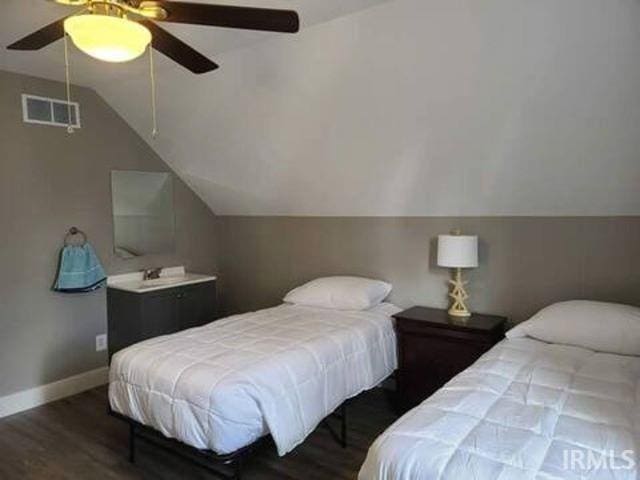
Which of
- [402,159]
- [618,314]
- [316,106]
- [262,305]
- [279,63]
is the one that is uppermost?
[279,63]

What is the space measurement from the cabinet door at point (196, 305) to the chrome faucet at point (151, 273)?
384 millimetres

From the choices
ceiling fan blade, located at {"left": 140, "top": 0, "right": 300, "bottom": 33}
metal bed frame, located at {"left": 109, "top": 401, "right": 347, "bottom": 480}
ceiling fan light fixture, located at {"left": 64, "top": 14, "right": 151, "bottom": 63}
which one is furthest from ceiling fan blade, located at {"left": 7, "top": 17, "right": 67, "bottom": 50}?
metal bed frame, located at {"left": 109, "top": 401, "right": 347, "bottom": 480}

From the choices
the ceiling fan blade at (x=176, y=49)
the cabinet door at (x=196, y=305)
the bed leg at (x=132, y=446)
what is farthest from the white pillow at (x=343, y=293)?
the ceiling fan blade at (x=176, y=49)

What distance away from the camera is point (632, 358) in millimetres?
2203

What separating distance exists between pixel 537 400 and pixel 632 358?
83cm

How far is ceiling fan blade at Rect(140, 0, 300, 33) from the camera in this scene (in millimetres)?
1582

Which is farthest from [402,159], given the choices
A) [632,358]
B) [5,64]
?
[5,64]

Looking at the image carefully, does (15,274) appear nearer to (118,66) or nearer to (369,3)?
(118,66)

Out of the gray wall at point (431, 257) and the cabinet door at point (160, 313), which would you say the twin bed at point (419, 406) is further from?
the cabinet door at point (160, 313)

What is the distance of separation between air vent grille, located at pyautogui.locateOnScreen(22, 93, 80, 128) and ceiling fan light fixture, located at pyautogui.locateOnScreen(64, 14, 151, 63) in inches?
92.0

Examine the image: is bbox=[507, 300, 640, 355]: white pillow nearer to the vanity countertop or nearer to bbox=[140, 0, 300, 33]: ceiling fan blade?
bbox=[140, 0, 300, 33]: ceiling fan blade

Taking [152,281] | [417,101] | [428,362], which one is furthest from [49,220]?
[428,362]

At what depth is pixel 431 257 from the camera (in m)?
3.42

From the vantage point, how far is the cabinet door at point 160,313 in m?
3.65
